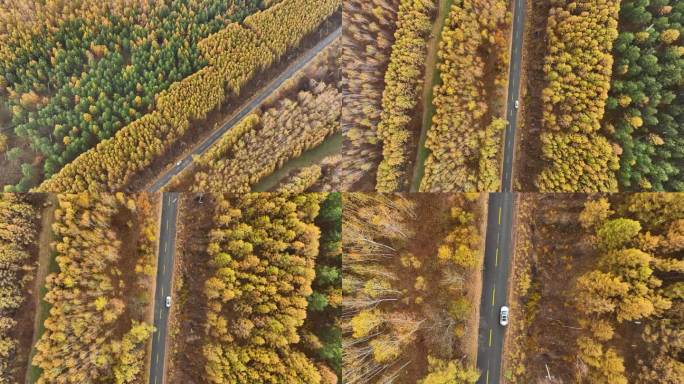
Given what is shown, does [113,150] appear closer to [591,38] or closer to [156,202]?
[156,202]

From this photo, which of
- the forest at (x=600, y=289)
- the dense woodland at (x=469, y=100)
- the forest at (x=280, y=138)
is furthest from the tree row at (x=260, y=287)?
the forest at (x=600, y=289)

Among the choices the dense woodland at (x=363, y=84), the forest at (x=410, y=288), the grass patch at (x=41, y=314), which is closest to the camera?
the forest at (x=410, y=288)

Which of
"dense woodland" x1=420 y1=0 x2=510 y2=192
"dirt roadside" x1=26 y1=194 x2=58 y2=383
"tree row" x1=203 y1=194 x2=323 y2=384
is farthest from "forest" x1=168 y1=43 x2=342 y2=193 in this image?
"dirt roadside" x1=26 y1=194 x2=58 y2=383

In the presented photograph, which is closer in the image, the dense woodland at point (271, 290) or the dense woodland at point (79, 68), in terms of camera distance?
the dense woodland at point (271, 290)

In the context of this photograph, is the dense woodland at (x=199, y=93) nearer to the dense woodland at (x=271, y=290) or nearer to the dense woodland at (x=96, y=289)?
the dense woodland at (x=96, y=289)

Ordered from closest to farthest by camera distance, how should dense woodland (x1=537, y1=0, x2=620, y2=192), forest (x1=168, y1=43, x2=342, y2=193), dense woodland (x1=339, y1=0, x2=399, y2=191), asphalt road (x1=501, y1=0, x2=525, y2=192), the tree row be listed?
dense woodland (x1=537, y1=0, x2=620, y2=192), the tree row, asphalt road (x1=501, y1=0, x2=525, y2=192), dense woodland (x1=339, y1=0, x2=399, y2=191), forest (x1=168, y1=43, x2=342, y2=193)

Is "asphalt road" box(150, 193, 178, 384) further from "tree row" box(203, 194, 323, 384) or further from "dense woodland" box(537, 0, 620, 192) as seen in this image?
"dense woodland" box(537, 0, 620, 192)
